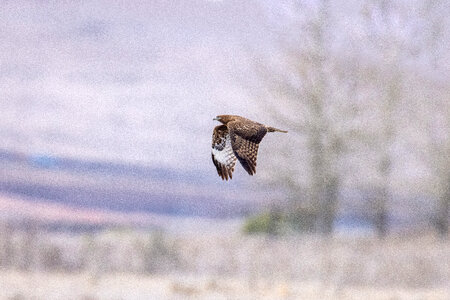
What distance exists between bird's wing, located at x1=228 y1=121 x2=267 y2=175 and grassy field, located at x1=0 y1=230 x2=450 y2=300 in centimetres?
440

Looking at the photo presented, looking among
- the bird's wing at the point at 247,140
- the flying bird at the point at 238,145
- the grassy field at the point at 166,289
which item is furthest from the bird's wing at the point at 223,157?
the grassy field at the point at 166,289

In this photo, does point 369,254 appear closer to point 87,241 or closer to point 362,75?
point 362,75

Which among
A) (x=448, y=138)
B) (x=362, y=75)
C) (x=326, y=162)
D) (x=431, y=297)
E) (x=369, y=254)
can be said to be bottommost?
(x=431, y=297)

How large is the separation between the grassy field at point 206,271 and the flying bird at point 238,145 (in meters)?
4.05

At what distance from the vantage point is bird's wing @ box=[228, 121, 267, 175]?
6.42ft

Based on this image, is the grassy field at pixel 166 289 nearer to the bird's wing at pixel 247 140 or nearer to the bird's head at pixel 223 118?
the bird's head at pixel 223 118

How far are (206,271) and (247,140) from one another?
5.31 metres

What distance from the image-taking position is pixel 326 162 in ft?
30.3

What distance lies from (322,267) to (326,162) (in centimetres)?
180

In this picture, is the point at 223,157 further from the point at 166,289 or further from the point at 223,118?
the point at 166,289

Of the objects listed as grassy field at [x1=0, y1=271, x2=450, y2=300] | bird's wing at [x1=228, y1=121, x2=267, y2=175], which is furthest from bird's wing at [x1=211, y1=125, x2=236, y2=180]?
grassy field at [x1=0, y1=271, x2=450, y2=300]

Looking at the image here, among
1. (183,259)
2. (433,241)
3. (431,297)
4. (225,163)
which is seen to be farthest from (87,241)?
(433,241)

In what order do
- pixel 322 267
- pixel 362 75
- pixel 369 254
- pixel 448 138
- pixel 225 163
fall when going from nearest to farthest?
pixel 225 163
pixel 322 267
pixel 369 254
pixel 362 75
pixel 448 138

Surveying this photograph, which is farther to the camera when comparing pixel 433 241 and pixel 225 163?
pixel 433 241
